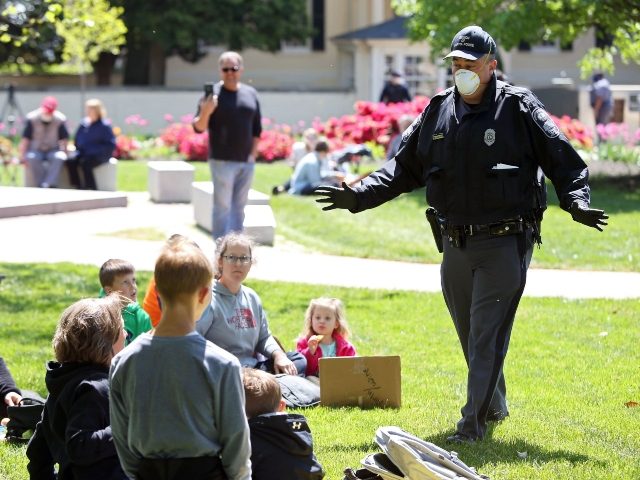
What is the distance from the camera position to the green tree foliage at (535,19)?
60.5 ft

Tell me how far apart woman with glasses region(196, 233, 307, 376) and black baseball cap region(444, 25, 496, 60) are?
1671 mm

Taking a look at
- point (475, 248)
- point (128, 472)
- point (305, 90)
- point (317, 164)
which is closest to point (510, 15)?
point (317, 164)

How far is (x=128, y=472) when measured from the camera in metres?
4.43

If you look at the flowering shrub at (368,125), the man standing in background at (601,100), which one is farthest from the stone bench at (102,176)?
the man standing in background at (601,100)

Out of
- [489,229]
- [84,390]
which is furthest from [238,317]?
[84,390]

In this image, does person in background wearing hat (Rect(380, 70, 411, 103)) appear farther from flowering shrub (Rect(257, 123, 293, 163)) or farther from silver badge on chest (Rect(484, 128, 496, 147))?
silver badge on chest (Rect(484, 128, 496, 147))

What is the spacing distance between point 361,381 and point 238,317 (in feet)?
2.59

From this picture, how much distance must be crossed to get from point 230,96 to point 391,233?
133 inches

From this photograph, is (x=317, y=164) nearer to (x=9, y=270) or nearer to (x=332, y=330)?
(x=9, y=270)

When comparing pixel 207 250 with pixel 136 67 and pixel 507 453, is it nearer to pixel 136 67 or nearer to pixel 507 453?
pixel 507 453

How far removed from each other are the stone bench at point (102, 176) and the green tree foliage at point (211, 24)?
18.2 metres

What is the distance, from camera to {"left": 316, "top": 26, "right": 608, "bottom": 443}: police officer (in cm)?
628

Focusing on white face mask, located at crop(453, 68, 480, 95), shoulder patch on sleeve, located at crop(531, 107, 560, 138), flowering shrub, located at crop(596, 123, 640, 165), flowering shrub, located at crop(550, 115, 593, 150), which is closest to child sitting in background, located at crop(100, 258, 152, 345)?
white face mask, located at crop(453, 68, 480, 95)

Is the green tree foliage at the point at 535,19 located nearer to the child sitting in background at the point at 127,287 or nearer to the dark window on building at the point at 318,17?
the child sitting in background at the point at 127,287
